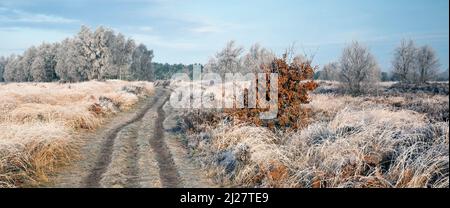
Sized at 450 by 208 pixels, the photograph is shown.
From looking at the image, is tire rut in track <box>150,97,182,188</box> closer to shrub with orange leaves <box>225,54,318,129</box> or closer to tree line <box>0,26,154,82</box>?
shrub with orange leaves <box>225,54,318,129</box>

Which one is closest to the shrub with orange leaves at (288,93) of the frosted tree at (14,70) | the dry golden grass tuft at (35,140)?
the dry golden grass tuft at (35,140)

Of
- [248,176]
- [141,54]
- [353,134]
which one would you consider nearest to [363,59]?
[353,134]

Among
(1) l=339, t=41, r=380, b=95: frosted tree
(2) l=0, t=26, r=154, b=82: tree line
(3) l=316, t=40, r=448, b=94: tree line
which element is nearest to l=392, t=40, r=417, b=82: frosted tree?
(3) l=316, t=40, r=448, b=94: tree line

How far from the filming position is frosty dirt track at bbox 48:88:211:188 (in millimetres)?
8273

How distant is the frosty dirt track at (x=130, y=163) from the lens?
827 centimetres

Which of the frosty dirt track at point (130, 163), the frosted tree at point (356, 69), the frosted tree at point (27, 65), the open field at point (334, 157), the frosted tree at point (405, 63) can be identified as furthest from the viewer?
the frosted tree at point (27, 65)

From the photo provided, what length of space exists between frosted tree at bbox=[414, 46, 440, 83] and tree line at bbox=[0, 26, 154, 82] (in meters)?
46.3

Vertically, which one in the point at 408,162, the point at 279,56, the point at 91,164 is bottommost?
the point at 91,164

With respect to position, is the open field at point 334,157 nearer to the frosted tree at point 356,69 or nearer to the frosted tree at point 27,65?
the frosted tree at point 356,69

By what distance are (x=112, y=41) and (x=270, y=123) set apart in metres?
52.9

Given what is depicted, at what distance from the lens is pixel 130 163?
9.87 m

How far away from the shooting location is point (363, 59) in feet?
110

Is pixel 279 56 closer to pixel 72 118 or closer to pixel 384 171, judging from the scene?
pixel 384 171

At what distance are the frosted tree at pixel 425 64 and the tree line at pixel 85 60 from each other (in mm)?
46252
